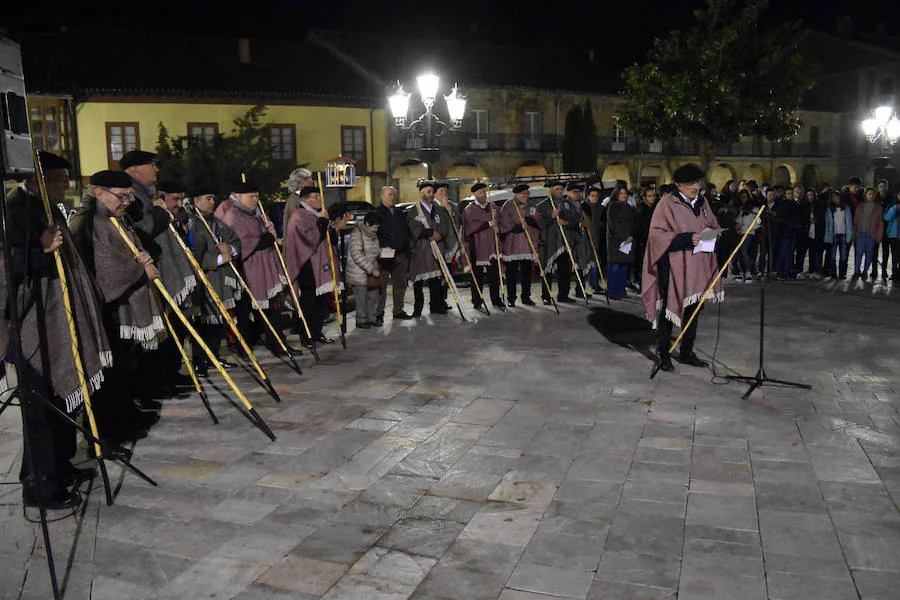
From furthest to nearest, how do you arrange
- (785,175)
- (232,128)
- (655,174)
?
(785,175) → (655,174) → (232,128)

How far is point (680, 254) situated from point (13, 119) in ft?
19.4

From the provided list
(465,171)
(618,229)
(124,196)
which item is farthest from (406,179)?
(124,196)

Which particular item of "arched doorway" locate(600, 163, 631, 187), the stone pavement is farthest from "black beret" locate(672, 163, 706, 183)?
"arched doorway" locate(600, 163, 631, 187)

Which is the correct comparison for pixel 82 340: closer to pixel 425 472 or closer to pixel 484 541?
pixel 425 472

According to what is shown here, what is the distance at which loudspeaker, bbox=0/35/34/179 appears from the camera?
391 cm

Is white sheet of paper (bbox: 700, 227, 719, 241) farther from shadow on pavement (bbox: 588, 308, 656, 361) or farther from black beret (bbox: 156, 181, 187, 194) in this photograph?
black beret (bbox: 156, 181, 187, 194)

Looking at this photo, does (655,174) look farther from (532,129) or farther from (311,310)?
(311,310)

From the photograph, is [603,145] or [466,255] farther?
[603,145]

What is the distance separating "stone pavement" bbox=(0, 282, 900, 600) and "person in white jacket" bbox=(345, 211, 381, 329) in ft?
7.52

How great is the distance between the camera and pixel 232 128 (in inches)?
1153

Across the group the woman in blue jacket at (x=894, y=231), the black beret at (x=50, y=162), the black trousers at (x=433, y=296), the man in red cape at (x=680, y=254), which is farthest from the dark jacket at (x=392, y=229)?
the woman in blue jacket at (x=894, y=231)

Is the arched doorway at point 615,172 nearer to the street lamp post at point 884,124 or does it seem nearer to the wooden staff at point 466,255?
the street lamp post at point 884,124

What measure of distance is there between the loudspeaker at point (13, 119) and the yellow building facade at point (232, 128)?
2256 centimetres

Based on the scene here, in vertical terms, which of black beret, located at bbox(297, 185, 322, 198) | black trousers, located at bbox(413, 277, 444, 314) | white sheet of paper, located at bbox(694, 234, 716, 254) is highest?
black beret, located at bbox(297, 185, 322, 198)
